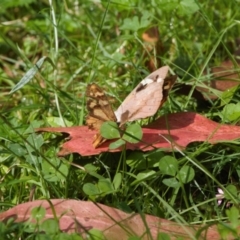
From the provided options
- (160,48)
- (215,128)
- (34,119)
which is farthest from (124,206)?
(160,48)

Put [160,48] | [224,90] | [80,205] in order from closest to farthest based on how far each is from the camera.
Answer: [80,205]
[224,90]
[160,48]

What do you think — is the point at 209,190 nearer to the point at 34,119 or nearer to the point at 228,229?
the point at 228,229

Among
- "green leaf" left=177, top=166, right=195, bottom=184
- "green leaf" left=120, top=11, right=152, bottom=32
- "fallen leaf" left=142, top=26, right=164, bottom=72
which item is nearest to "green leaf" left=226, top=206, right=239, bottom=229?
"green leaf" left=177, top=166, right=195, bottom=184

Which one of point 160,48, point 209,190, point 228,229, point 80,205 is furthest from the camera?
point 160,48

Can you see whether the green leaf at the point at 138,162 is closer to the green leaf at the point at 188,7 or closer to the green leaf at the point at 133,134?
the green leaf at the point at 133,134

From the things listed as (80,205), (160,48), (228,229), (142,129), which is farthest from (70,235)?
(160,48)

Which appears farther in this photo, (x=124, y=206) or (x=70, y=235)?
(x=124, y=206)

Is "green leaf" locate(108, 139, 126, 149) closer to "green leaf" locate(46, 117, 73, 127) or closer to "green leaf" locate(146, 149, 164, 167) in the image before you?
"green leaf" locate(146, 149, 164, 167)
